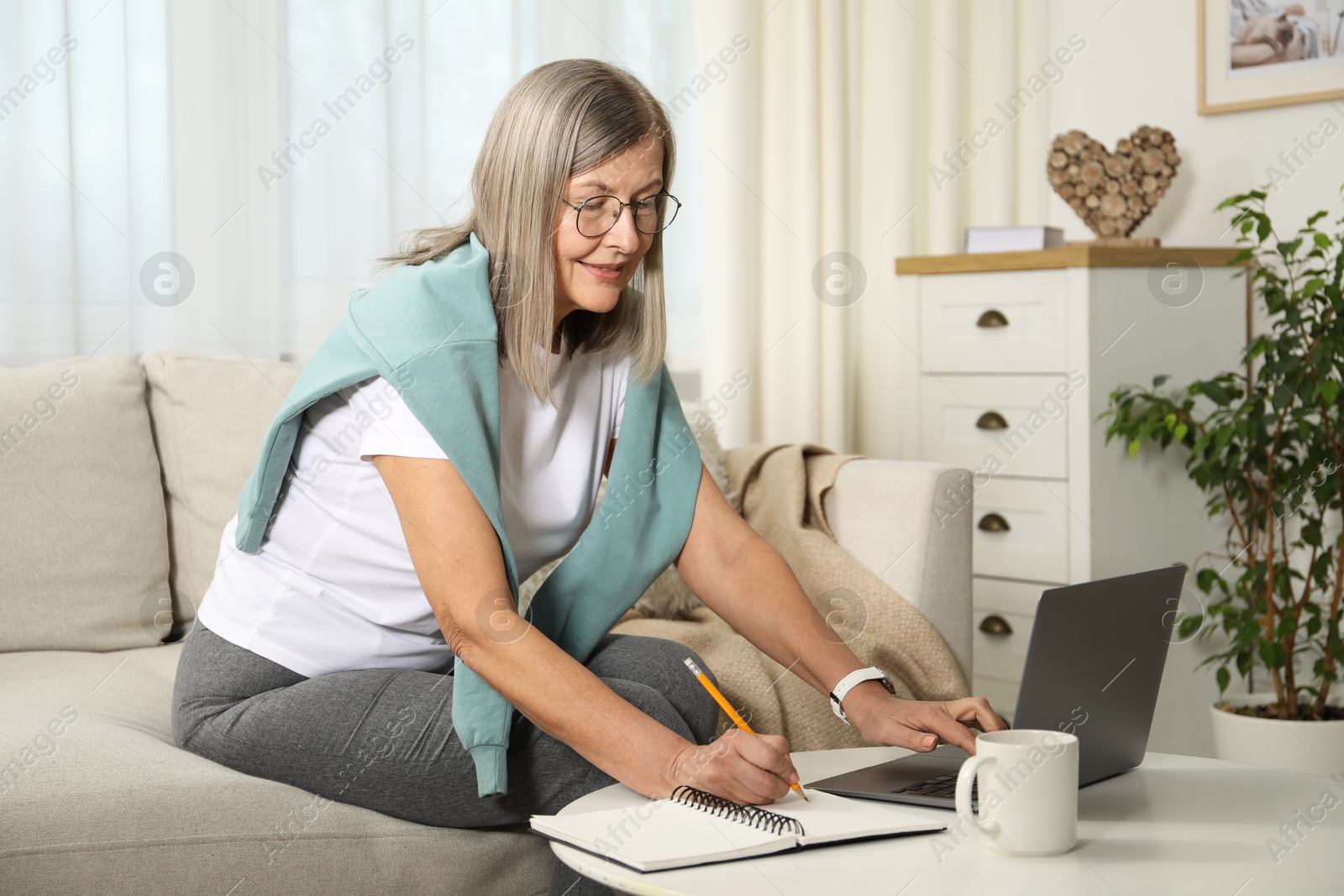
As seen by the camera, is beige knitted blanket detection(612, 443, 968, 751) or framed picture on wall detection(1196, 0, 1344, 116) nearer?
beige knitted blanket detection(612, 443, 968, 751)

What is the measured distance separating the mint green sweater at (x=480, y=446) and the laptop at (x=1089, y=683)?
0.32 meters

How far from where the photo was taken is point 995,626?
228cm

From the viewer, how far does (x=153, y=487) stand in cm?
178

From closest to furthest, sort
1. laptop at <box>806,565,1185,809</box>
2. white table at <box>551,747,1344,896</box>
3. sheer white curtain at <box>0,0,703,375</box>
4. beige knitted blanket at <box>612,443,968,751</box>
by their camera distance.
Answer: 1. white table at <box>551,747,1344,896</box>
2. laptop at <box>806,565,1185,809</box>
3. beige knitted blanket at <box>612,443,968,751</box>
4. sheer white curtain at <box>0,0,703,375</box>

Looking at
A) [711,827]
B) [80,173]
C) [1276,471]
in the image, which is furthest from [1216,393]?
[80,173]

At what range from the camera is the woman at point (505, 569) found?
1.01 m

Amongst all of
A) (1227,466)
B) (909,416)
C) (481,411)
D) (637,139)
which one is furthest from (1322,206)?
(481,411)

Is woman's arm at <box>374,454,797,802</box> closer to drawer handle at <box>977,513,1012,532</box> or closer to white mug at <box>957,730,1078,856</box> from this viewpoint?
white mug at <box>957,730,1078,856</box>

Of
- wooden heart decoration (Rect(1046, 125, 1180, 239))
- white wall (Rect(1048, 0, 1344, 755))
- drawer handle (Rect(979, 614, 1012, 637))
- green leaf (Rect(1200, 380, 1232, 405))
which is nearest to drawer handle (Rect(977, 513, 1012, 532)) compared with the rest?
drawer handle (Rect(979, 614, 1012, 637))

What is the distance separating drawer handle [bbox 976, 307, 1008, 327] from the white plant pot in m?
0.79

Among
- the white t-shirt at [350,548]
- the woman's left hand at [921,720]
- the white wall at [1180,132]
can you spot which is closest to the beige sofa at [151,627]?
the white t-shirt at [350,548]

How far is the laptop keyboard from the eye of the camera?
3.01ft

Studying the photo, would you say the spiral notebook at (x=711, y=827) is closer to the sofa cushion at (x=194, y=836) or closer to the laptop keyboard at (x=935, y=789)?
the laptop keyboard at (x=935, y=789)

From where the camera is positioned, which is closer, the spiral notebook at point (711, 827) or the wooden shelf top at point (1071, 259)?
the spiral notebook at point (711, 827)
